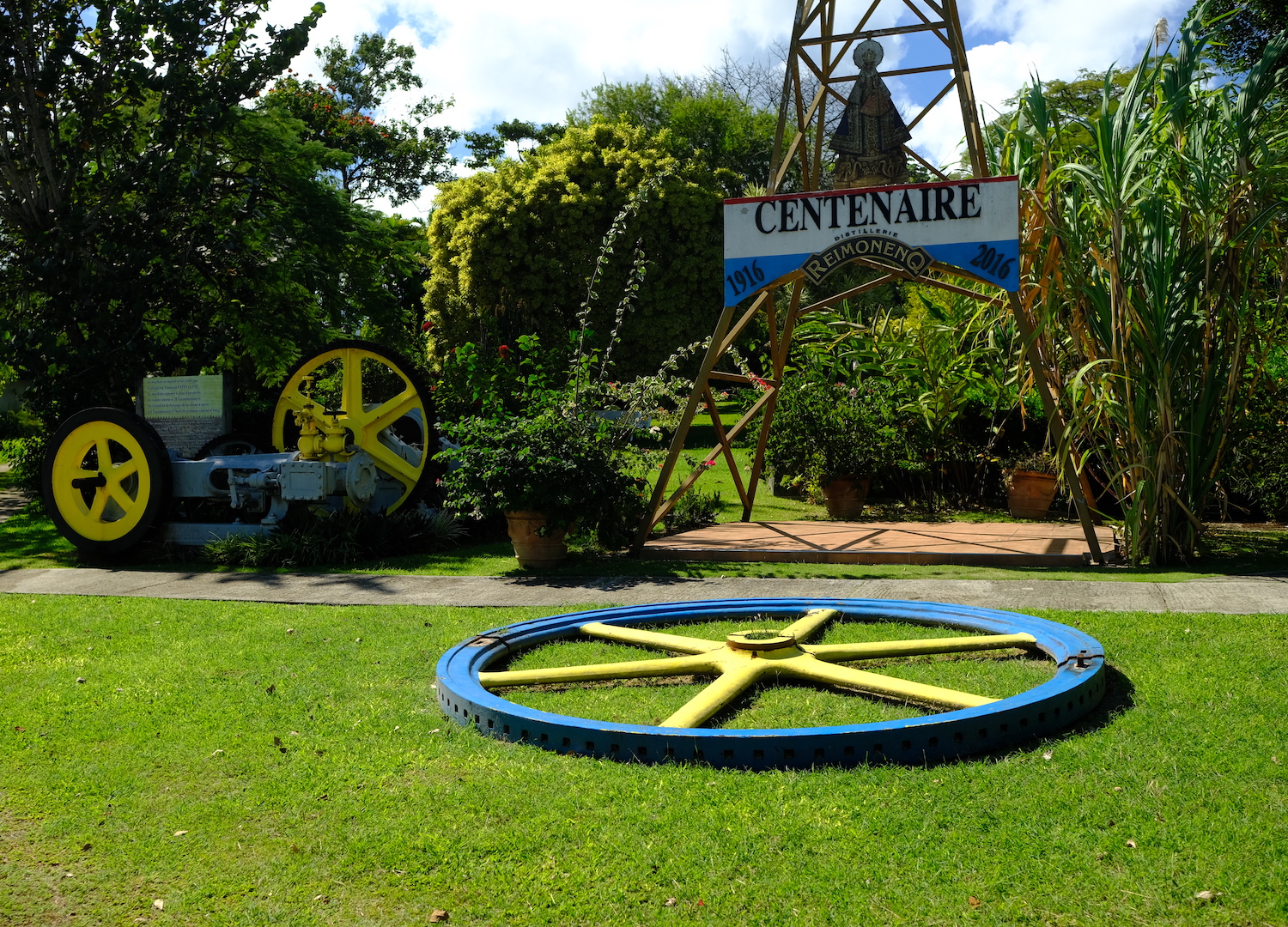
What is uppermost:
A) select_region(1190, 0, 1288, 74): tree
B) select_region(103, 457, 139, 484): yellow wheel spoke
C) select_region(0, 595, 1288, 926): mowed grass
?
select_region(1190, 0, 1288, 74): tree

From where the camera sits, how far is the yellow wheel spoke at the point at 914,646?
4918 millimetres

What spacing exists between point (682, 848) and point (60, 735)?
2.79 meters

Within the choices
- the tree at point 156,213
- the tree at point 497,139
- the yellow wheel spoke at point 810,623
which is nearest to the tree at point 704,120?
the tree at point 497,139

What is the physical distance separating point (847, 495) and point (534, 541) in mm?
4095

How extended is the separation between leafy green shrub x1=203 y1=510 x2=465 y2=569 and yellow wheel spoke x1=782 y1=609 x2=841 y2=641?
179 inches

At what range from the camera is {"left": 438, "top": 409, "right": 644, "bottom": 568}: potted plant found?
801 cm

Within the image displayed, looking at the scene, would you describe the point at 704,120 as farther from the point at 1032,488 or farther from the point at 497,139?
the point at 1032,488

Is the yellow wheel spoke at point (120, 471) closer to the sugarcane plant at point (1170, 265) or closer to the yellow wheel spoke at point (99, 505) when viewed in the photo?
the yellow wheel spoke at point (99, 505)

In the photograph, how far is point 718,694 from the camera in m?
4.30

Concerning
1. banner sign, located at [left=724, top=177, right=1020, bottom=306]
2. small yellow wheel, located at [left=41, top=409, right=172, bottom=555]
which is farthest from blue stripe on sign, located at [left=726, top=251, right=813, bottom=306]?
small yellow wheel, located at [left=41, top=409, right=172, bottom=555]

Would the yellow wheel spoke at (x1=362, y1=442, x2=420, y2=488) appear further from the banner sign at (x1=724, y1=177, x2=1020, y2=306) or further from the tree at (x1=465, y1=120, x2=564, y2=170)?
the tree at (x1=465, y1=120, x2=564, y2=170)

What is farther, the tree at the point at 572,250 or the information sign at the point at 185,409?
the tree at the point at 572,250

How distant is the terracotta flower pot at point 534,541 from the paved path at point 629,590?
0.43m

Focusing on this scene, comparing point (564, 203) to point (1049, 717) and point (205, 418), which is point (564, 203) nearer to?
point (205, 418)
